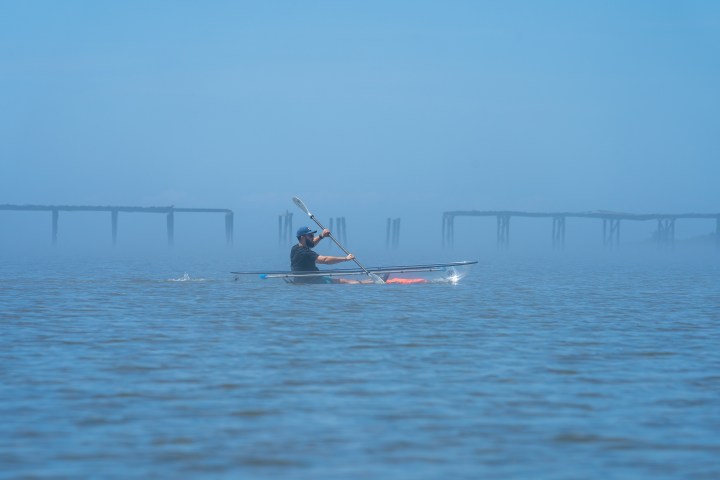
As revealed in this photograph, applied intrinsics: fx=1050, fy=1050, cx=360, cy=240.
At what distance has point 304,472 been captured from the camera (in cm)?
777

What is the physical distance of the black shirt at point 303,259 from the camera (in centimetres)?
2686

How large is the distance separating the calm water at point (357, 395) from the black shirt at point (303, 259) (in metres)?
5.60

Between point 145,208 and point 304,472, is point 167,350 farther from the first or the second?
point 145,208

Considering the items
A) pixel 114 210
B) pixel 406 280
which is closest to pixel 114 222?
pixel 114 210

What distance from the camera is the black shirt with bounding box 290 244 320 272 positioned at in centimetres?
2686

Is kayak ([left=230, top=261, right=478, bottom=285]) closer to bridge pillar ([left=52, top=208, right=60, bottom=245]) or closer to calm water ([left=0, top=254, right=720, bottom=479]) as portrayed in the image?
calm water ([left=0, top=254, right=720, bottom=479])

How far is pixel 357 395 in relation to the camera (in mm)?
10852

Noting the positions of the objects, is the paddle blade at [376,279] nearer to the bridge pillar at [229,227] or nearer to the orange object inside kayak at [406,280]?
the orange object inside kayak at [406,280]

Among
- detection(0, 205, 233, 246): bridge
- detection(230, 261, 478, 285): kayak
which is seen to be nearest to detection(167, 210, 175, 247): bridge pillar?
detection(0, 205, 233, 246): bridge

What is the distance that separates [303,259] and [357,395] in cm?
1628

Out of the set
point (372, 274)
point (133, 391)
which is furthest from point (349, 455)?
point (372, 274)

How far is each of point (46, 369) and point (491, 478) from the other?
6.92 m

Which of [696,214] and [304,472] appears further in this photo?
[696,214]

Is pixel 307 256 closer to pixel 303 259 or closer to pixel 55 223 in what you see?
pixel 303 259
